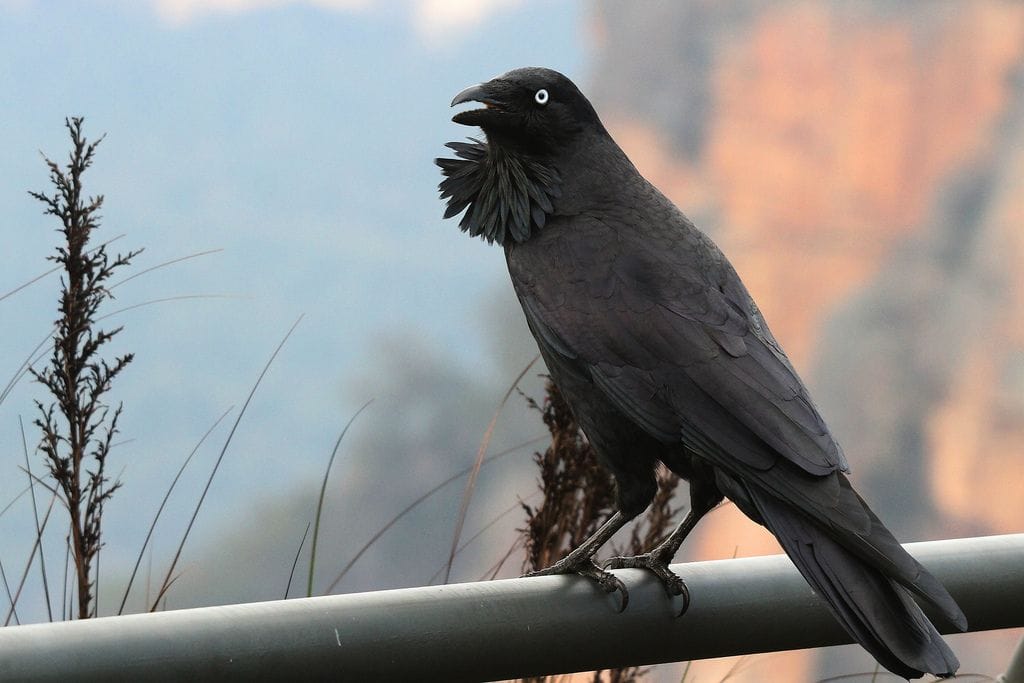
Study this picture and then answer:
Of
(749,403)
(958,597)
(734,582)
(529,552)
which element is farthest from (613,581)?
(529,552)

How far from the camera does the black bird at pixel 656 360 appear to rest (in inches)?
48.4

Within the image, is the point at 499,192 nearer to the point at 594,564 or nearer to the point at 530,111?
the point at 530,111

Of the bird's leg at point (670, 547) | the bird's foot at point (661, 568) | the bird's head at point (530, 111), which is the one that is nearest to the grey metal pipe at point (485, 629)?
the bird's foot at point (661, 568)

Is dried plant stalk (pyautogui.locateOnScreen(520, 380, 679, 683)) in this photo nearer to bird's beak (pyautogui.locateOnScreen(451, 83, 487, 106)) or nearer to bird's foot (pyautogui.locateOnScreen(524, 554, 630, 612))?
bird's foot (pyautogui.locateOnScreen(524, 554, 630, 612))

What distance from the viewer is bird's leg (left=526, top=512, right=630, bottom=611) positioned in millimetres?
1354

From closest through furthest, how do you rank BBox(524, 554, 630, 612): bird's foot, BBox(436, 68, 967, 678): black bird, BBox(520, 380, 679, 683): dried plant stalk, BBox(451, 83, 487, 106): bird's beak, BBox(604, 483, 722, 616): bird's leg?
BBox(436, 68, 967, 678): black bird, BBox(524, 554, 630, 612): bird's foot, BBox(604, 483, 722, 616): bird's leg, BBox(451, 83, 487, 106): bird's beak, BBox(520, 380, 679, 683): dried plant stalk

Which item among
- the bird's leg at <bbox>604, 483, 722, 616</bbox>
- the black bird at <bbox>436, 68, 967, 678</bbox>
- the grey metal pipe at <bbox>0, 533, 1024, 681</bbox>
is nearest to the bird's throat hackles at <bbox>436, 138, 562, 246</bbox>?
the black bird at <bbox>436, 68, 967, 678</bbox>

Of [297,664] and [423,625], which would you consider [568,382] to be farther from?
[297,664]

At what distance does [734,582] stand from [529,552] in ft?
2.49

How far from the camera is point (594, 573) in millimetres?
1419

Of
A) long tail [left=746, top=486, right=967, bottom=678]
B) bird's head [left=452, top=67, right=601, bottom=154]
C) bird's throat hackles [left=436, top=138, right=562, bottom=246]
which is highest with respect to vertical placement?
bird's head [left=452, top=67, right=601, bottom=154]

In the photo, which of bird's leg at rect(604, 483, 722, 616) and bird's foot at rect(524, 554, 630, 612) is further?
bird's leg at rect(604, 483, 722, 616)

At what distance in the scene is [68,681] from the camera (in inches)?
39.4

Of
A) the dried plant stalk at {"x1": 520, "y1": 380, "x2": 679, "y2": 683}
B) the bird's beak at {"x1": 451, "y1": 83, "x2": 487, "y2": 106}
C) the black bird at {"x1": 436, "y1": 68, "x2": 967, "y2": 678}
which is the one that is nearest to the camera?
the black bird at {"x1": 436, "y1": 68, "x2": 967, "y2": 678}
